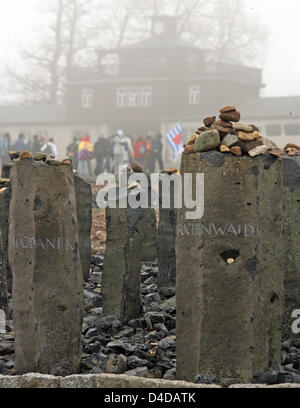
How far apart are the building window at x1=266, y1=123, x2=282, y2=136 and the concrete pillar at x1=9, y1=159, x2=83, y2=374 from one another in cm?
4223

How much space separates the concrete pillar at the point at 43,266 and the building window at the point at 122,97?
4678 cm

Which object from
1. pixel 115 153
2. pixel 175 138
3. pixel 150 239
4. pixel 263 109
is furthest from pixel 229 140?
pixel 263 109

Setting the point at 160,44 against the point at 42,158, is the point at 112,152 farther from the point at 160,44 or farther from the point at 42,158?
the point at 42,158

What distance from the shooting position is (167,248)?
973cm

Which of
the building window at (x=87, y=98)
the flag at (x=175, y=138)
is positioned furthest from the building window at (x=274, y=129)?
the flag at (x=175, y=138)

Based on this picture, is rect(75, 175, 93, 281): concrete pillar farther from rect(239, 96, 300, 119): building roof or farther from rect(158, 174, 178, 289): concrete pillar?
rect(239, 96, 300, 119): building roof

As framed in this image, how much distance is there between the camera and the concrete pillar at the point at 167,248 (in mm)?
9453

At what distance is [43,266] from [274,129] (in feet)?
140

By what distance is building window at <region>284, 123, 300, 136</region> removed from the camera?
4694cm

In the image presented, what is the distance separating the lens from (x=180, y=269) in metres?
5.94

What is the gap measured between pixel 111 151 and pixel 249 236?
24.3m

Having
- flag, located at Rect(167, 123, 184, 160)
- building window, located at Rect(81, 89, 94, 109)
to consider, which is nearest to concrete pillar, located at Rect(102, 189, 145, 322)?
flag, located at Rect(167, 123, 184, 160)

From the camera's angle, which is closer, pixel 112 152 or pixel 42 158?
pixel 42 158
